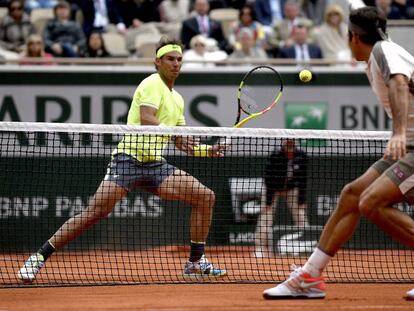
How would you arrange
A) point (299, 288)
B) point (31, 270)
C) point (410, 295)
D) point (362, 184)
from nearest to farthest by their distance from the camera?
point (362, 184) < point (299, 288) < point (410, 295) < point (31, 270)

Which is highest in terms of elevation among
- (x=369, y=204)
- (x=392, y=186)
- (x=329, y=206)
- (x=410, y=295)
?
(x=392, y=186)

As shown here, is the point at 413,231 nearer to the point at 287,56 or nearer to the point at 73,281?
the point at 73,281

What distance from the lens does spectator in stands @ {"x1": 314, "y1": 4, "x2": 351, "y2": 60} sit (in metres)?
13.9

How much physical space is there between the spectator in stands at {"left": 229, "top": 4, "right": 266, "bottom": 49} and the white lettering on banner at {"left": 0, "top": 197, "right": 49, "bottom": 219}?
164 inches

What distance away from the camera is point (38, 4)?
1503cm

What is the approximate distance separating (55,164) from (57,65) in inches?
51.4

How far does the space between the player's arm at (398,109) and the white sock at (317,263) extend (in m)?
0.92

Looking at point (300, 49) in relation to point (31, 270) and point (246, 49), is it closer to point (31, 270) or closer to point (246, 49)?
point (246, 49)

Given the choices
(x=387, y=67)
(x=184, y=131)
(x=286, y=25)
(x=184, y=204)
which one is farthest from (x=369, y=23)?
(x=286, y=25)

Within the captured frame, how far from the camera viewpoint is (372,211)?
6.23m

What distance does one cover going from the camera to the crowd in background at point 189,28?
13273mm

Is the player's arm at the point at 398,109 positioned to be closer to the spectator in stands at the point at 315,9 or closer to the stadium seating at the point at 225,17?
the stadium seating at the point at 225,17

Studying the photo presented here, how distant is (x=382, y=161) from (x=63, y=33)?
7.95 m

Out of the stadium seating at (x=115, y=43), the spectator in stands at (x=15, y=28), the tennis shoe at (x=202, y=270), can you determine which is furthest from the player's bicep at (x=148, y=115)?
the spectator in stands at (x=15, y=28)
